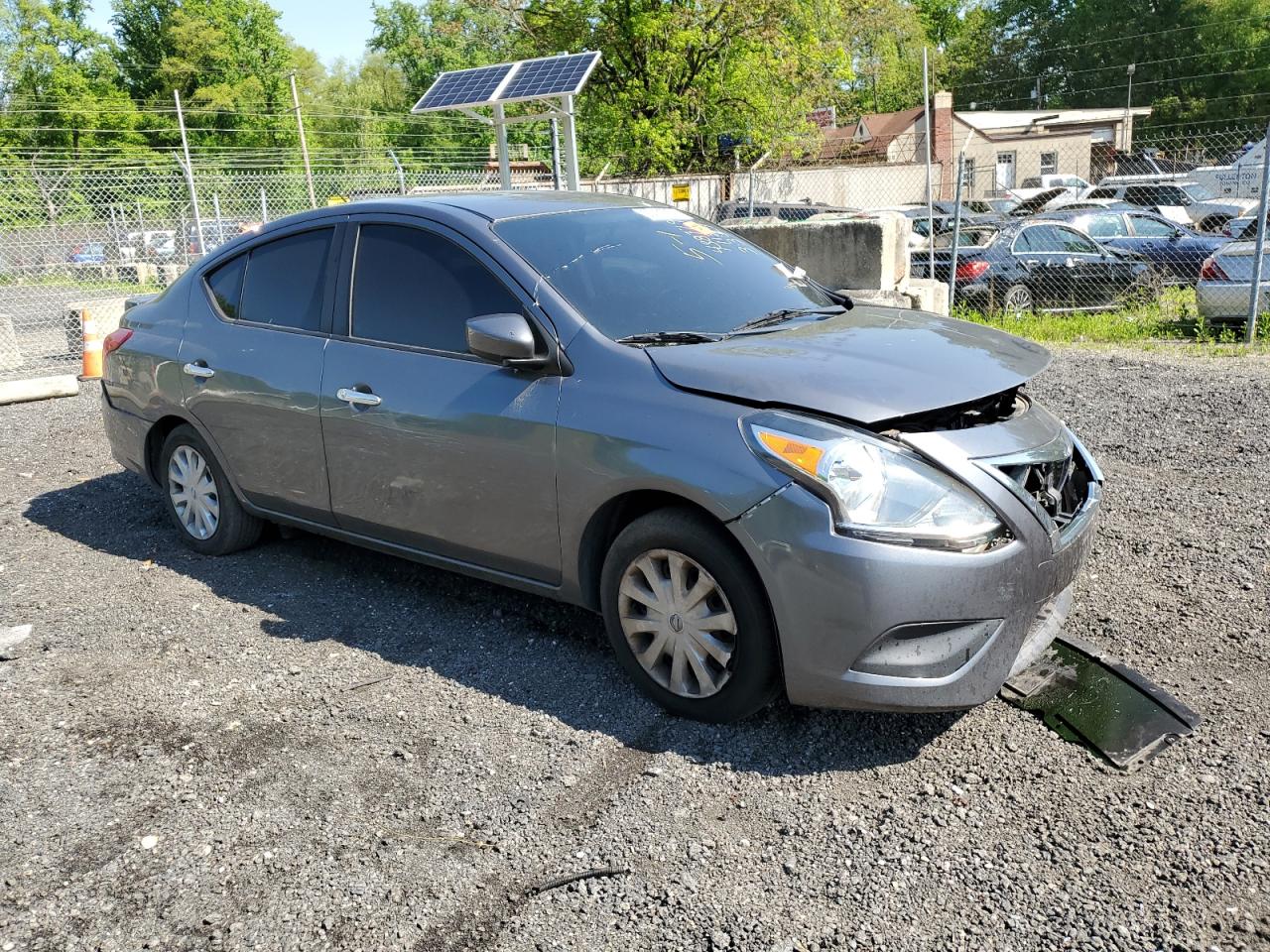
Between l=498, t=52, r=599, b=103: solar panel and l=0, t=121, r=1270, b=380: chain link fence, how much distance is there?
196cm

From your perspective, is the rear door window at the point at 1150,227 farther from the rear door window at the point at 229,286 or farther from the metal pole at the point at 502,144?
the rear door window at the point at 229,286

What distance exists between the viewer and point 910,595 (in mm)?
3049

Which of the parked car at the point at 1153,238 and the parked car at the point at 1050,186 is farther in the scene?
the parked car at the point at 1050,186

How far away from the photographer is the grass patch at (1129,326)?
10.8m

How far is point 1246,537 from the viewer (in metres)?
5.04

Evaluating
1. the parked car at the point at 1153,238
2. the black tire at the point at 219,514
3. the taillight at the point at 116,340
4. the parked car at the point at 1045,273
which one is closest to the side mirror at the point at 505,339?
→ the black tire at the point at 219,514

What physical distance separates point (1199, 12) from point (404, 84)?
5312 cm

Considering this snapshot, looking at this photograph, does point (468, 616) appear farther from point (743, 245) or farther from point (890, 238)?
point (890, 238)

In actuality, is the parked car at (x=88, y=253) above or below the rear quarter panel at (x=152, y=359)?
below

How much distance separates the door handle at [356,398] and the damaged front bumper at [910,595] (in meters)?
1.76

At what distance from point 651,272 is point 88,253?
2069cm

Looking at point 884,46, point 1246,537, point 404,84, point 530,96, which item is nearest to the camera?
point 1246,537

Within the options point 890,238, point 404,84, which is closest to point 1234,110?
point 404,84

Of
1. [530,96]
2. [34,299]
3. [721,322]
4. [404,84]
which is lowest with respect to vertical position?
[34,299]
